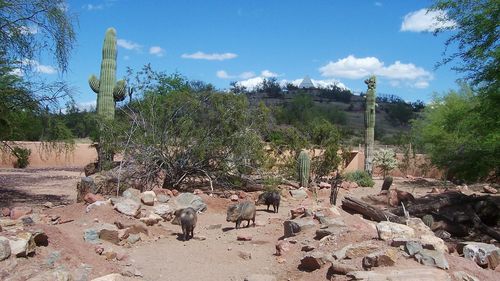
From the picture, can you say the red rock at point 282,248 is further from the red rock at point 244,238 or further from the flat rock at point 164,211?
the flat rock at point 164,211

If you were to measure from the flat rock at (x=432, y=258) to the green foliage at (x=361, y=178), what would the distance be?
16285mm

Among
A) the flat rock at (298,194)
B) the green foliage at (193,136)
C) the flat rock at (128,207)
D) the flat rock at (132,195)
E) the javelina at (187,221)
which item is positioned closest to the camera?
the javelina at (187,221)

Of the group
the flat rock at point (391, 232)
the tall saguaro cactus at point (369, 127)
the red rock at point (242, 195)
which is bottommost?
the red rock at point (242, 195)

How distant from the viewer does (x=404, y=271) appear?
7.07 metres

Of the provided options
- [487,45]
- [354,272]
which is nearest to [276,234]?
[354,272]

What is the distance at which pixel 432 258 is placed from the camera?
7.43m

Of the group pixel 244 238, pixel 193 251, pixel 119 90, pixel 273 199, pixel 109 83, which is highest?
pixel 109 83

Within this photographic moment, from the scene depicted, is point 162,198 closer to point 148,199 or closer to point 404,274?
point 148,199

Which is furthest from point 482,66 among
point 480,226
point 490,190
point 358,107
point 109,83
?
point 358,107

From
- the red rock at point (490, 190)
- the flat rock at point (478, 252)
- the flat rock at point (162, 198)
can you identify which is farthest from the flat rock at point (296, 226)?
the red rock at point (490, 190)

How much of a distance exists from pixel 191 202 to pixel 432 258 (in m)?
8.03

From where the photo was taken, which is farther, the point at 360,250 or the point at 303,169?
the point at 303,169

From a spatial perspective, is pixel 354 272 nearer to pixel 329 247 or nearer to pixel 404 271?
pixel 404 271

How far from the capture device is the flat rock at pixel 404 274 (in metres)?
6.88
